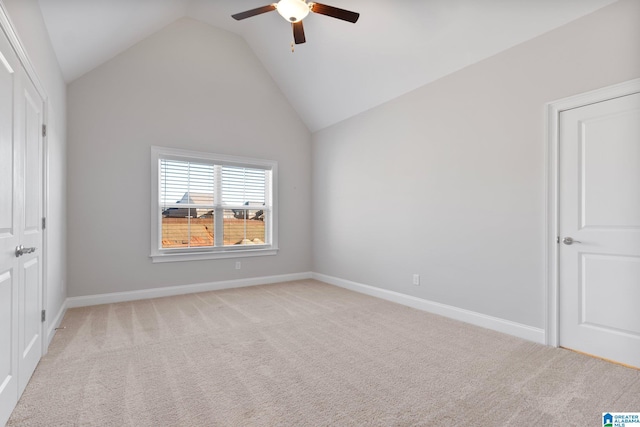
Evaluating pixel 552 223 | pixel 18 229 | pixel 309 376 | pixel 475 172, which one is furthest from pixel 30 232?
pixel 552 223

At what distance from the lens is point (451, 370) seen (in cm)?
238

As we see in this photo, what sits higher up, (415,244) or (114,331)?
(415,244)

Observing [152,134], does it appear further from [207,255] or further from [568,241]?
[568,241]

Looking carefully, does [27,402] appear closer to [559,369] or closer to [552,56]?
[559,369]

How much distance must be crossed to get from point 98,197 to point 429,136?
13.9 ft

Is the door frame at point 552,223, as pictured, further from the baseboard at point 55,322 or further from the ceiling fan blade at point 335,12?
the baseboard at point 55,322

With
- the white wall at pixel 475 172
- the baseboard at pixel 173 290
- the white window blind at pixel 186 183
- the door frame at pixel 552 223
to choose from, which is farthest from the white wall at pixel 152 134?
the door frame at pixel 552 223

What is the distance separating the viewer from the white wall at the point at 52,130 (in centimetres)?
223

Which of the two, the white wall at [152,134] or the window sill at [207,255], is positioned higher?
the white wall at [152,134]

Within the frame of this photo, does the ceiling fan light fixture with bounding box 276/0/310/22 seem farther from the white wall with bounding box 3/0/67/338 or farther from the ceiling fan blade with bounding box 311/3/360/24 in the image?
the white wall with bounding box 3/0/67/338

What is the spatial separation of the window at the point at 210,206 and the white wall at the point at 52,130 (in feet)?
3.48

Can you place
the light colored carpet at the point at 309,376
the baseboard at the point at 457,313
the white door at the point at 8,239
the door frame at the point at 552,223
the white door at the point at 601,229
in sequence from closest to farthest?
the white door at the point at 8,239, the light colored carpet at the point at 309,376, the white door at the point at 601,229, the door frame at the point at 552,223, the baseboard at the point at 457,313

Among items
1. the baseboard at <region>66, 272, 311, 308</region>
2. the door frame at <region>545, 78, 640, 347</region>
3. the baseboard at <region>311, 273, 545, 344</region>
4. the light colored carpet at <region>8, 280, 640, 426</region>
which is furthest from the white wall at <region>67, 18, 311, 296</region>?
the door frame at <region>545, 78, 640, 347</region>

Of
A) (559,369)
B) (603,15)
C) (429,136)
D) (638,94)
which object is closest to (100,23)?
(429,136)
